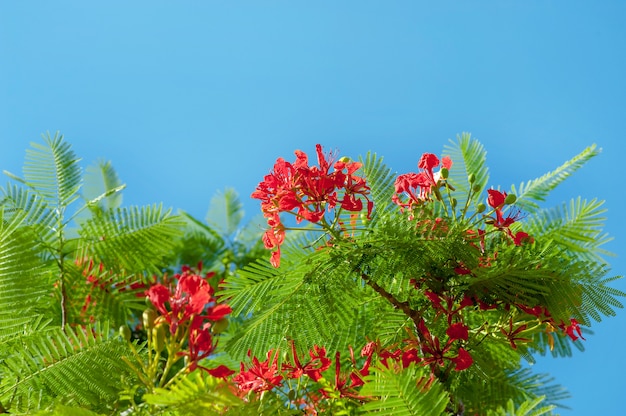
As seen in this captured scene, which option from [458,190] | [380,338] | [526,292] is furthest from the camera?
[458,190]

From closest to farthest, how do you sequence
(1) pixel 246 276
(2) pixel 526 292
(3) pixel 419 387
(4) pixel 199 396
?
(4) pixel 199 396 → (3) pixel 419 387 → (2) pixel 526 292 → (1) pixel 246 276

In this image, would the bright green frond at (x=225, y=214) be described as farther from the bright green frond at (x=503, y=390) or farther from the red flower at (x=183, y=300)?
the red flower at (x=183, y=300)

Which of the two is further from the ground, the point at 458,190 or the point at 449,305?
the point at 458,190

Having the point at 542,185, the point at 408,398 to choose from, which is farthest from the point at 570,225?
the point at 408,398

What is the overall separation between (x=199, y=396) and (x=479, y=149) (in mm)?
1861

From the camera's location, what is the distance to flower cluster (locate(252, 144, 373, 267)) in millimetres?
2061

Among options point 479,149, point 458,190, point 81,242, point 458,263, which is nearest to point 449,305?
point 458,263

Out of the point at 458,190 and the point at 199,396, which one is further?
the point at 458,190

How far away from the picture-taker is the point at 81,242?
2898mm

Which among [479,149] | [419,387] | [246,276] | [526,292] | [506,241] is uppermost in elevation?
[479,149]

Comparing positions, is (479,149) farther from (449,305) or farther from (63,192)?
(63,192)

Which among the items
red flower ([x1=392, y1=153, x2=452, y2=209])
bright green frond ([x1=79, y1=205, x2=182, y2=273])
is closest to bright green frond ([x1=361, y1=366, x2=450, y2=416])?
red flower ([x1=392, y1=153, x2=452, y2=209])

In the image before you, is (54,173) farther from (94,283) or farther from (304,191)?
(304,191)

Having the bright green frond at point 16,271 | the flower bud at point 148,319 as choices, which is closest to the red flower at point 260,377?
the flower bud at point 148,319
